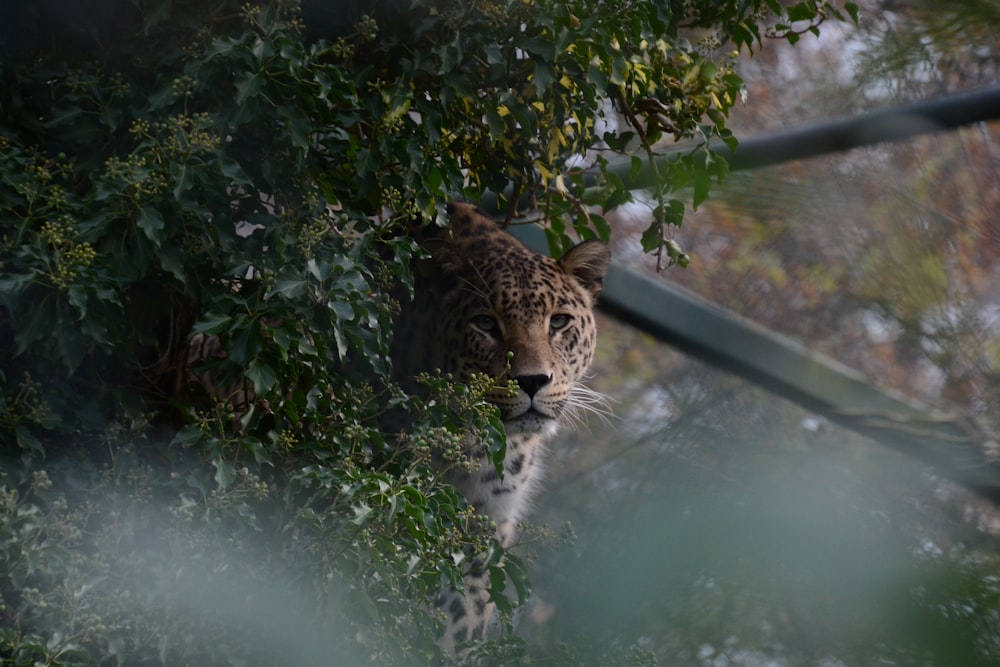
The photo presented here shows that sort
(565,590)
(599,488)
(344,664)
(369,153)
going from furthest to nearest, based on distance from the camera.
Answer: (599,488) → (565,590) → (369,153) → (344,664)

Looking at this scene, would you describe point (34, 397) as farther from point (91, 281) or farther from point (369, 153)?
point (369, 153)

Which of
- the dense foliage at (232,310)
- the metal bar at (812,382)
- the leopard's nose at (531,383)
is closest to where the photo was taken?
the dense foliage at (232,310)

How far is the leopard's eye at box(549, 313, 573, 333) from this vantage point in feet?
14.9

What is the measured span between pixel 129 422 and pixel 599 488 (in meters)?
4.28

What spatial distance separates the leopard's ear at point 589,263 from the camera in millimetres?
4527

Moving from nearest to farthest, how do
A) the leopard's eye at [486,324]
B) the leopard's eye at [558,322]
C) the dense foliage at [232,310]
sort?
1. the dense foliage at [232,310]
2. the leopard's eye at [486,324]
3. the leopard's eye at [558,322]

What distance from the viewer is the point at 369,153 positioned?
336 centimetres

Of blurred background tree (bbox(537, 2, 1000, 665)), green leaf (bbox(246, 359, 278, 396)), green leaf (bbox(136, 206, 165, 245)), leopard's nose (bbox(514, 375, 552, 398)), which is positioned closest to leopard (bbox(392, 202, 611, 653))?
leopard's nose (bbox(514, 375, 552, 398))

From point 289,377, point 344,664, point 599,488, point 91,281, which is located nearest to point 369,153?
point 289,377

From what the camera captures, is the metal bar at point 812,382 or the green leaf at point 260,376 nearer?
the green leaf at point 260,376

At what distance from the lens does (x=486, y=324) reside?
4441mm

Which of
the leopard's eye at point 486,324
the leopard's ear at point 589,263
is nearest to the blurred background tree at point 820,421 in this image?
the leopard's ear at point 589,263

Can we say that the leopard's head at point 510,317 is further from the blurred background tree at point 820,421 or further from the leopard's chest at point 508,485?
the blurred background tree at point 820,421

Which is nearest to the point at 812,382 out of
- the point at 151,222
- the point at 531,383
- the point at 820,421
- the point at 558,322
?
the point at 531,383
